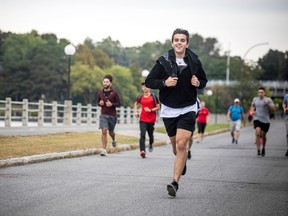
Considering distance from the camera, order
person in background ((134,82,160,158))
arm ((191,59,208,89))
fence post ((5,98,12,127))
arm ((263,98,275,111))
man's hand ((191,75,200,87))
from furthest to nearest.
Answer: fence post ((5,98,12,127)) → arm ((263,98,275,111)) → person in background ((134,82,160,158)) → arm ((191,59,208,89)) → man's hand ((191,75,200,87))

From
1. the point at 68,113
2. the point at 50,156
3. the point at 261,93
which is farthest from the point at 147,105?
the point at 68,113

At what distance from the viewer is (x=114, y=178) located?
389 inches

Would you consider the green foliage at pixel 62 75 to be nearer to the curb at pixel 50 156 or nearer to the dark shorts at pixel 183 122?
the curb at pixel 50 156

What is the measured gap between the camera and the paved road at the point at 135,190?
22.2ft

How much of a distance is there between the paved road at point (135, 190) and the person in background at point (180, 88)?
30.7 inches

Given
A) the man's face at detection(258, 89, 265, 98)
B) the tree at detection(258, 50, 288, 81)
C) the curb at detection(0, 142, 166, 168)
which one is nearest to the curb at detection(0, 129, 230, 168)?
the curb at detection(0, 142, 166, 168)

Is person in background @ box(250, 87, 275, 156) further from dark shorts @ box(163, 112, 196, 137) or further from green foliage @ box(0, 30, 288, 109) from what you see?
green foliage @ box(0, 30, 288, 109)

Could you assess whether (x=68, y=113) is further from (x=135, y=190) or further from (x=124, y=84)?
(x=124, y=84)

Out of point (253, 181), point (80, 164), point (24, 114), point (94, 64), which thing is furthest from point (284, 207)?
point (94, 64)

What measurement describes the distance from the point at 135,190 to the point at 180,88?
150 cm

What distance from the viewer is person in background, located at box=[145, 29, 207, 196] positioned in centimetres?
828

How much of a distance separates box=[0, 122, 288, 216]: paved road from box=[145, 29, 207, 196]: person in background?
2.56 feet

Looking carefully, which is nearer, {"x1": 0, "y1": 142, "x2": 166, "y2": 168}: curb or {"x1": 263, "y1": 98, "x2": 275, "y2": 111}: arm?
{"x1": 0, "y1": 142, "x2": 166, "y2": 168}: curb

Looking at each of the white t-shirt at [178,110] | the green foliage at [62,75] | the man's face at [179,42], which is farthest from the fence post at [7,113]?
the green foliage at [62,75]
